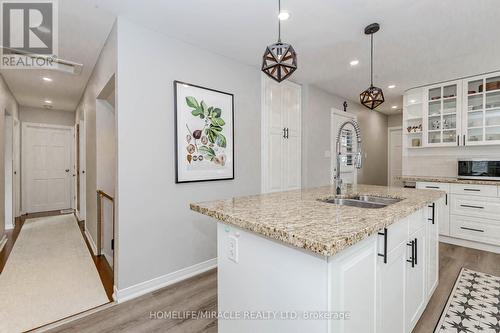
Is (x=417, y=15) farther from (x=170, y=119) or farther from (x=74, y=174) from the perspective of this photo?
(x=74, y=174)

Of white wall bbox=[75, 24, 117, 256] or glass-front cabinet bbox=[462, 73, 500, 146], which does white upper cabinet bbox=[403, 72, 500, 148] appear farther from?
A: white wall bbox=[75, 24, 117, 256]

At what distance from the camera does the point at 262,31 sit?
2.37 metres

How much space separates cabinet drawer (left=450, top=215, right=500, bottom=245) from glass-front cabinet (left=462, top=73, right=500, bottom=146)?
1.14 metres

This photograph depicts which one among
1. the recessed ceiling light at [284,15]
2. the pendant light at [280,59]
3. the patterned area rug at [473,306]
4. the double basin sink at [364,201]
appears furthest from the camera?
the recessed ceiling light at [284,15]

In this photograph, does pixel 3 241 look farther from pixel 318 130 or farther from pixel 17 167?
pixel 318 130

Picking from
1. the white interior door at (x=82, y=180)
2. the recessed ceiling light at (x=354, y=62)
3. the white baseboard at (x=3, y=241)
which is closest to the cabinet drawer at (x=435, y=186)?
the recessed ceiling light at (x=354, y=62)

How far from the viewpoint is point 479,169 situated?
3.53 meters

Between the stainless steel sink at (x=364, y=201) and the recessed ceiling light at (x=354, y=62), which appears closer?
the stainless steel sink at (x=364, y=201)

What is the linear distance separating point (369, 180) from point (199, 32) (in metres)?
4.99

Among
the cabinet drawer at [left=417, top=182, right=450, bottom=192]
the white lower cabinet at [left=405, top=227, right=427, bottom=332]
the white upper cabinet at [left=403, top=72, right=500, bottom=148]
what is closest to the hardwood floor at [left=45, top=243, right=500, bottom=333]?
the white lower cabinet at [left=405, top=227, right=427, bottom=332]

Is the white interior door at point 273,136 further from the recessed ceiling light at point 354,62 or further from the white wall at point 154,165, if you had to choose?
the recessed ceiling light at point 354,62

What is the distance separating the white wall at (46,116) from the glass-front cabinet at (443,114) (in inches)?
299

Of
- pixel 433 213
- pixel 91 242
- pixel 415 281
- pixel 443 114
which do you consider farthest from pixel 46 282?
pixel 443 114

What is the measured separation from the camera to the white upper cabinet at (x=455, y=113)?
3.52 m
